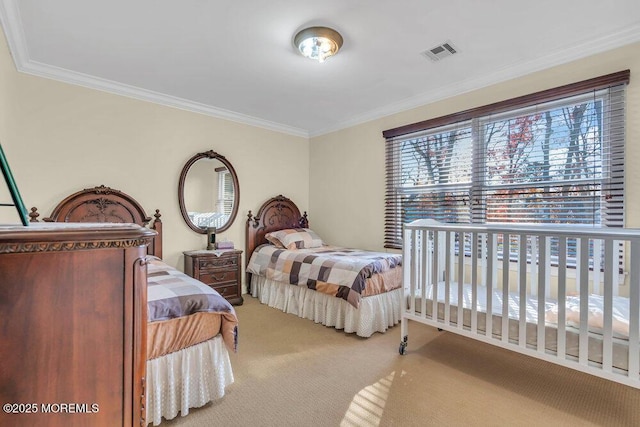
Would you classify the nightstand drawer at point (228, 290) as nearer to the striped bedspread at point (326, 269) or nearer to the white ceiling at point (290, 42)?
the striped bedspread at point (326, 269)

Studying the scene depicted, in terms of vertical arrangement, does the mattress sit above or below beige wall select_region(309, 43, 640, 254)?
below

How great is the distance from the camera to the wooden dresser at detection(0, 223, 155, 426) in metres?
0.60

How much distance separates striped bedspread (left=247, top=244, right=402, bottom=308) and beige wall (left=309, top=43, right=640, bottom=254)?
0.71m

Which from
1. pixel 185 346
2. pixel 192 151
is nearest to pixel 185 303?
pixel 185 346

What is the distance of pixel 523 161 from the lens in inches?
105

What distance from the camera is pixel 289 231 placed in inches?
161

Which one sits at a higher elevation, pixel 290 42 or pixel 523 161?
pixel 290 42

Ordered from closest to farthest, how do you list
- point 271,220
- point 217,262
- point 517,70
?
point 517,70
point 217,262
point 271,220

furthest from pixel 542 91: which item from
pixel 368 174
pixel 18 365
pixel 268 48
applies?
pixel 18 365

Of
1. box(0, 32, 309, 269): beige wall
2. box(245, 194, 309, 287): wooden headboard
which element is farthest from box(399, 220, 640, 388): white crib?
box(0, 32, 309, 269): beige wall

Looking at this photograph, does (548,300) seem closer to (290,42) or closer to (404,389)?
(404,389)

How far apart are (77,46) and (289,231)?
9.04ft

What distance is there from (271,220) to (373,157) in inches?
64.9

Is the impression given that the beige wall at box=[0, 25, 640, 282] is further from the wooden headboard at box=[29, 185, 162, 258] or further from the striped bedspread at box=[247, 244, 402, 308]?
the striped bedspread at box=[247, 244, 402, 308]
